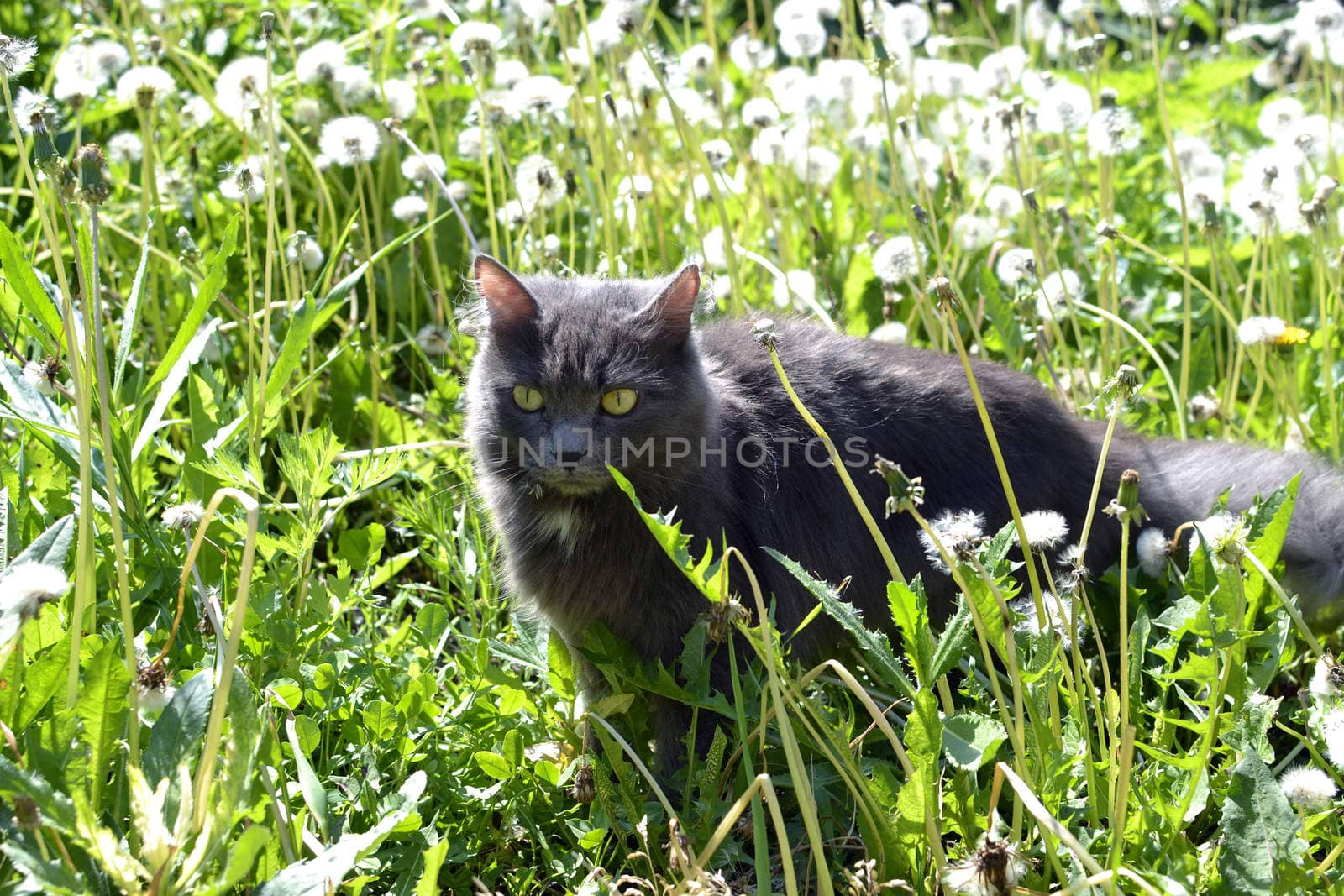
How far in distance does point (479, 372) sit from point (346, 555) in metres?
0.57

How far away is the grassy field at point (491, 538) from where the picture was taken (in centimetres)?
176

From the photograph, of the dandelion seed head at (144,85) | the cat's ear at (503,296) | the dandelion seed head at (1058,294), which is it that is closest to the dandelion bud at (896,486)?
the cat's ear at (503,296)

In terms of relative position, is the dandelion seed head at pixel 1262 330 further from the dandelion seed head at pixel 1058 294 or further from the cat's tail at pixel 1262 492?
the dandelion seed head at pixel 1058 294

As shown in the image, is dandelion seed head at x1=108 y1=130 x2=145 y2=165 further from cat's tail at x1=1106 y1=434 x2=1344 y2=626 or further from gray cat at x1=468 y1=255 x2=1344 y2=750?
cat's tail at x1=1106 y1=434 x2=1344 y2=626

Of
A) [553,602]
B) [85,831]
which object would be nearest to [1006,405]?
[553,602]

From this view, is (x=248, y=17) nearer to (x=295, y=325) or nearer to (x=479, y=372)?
(x=295, y=325)

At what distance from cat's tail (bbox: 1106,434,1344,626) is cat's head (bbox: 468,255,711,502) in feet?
3.41

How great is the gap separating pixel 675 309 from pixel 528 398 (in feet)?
1.06

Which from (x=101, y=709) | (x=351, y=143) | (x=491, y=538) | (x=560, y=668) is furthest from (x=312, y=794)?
(x=351, y=143)

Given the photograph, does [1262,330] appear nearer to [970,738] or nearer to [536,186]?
[970,738]

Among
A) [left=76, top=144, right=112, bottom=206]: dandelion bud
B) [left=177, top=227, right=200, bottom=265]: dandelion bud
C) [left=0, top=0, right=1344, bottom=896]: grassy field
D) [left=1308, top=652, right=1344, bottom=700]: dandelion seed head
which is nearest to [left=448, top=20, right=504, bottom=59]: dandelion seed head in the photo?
[left=0, top=0, right=1344, bottom=896]: grassy field

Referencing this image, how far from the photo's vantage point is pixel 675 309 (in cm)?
225

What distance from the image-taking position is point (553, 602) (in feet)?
7.79

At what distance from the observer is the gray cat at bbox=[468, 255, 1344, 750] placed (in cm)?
224
